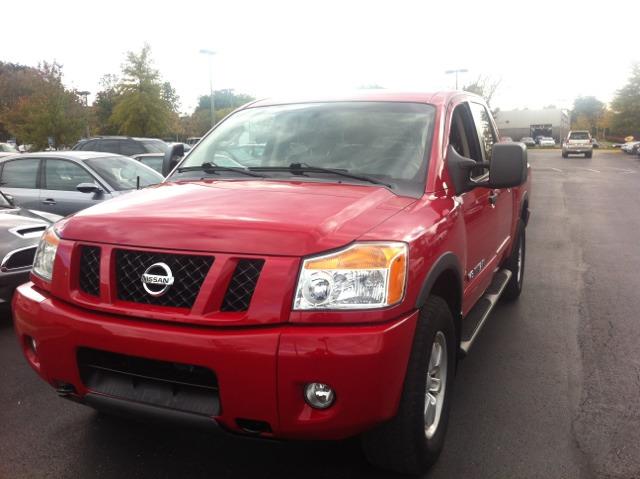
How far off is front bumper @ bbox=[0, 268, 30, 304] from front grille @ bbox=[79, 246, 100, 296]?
290 cm

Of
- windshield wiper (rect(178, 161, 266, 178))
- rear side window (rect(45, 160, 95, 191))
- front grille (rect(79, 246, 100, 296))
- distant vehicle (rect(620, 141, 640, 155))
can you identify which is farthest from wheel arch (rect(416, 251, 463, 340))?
distant vehicle (rect(620, 141, 640, 155))

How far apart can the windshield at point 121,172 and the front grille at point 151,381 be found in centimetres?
622

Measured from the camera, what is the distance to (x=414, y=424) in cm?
263

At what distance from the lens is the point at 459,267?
10.5ft

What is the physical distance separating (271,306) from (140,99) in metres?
29.7

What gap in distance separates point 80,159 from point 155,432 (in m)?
6.49

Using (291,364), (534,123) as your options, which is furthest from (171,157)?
(534,123)

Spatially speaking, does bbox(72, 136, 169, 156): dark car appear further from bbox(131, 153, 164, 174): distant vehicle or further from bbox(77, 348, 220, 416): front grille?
bbox(77, 348, 220, 416): front grille

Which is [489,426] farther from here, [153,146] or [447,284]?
[153,146]

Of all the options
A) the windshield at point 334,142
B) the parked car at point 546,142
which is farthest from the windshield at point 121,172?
the parked car at point 546,142

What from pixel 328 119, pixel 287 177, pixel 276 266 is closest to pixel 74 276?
pixel 276 266

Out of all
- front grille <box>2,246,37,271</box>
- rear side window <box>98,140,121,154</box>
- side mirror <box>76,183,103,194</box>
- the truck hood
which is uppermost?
the truck hood

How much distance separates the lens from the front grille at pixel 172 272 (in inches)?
96.8

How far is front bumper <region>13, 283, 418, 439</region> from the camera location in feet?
7.47
